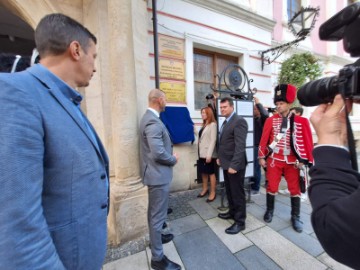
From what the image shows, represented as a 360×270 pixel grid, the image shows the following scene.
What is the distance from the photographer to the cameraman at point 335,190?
1.98 feet

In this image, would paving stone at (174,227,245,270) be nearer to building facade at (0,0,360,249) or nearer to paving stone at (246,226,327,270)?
paving stone at (246,226,327,270)

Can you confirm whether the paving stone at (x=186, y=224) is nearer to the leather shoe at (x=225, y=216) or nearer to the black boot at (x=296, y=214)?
the leather shoe at (x=225, y=216)

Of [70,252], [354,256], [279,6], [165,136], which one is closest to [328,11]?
[279,6]

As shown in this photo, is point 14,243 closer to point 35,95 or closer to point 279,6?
point 35,95

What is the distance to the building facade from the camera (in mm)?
2486

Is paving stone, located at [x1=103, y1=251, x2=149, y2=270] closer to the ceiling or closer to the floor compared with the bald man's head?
closer to the floor

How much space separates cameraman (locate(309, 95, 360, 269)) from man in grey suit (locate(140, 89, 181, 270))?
1475 millimetres

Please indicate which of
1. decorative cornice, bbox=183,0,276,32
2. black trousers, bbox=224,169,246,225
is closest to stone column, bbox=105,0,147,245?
black trousers, bbox=224,169,246,225

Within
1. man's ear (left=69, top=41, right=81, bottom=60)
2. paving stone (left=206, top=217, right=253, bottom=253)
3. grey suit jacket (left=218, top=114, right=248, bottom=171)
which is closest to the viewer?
man's ear (left=69, top=41, right=81, bottom=60)

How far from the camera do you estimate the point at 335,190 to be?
0.69 meters

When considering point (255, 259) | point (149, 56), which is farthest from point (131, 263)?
point (149, 56)

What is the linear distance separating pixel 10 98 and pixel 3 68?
24.2 inches

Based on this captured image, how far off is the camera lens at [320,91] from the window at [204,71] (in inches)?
148

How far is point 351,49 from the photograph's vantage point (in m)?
0.68
